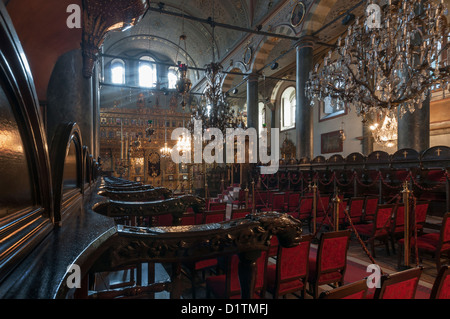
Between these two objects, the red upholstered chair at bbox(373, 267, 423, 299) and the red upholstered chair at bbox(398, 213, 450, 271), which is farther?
the red upholstered chair at bbox(398, 213, 450, 271)

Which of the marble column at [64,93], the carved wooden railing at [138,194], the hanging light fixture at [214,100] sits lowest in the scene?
the carved wooden railing at [138,194]

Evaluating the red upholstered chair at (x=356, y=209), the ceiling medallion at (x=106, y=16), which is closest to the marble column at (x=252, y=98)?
the red upholstered chair at (x=356, y=209)

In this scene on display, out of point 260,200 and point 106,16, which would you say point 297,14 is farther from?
point 106,16

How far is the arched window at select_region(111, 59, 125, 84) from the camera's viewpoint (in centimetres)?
2066

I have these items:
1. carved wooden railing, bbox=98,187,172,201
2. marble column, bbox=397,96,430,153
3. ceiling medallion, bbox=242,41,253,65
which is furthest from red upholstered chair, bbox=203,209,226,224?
ceiling medallion, bbox=242,41,253,65

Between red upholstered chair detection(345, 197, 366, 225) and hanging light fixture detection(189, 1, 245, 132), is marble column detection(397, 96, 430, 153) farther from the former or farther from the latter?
hanging light fixture detection(189, 1, 245, 132)

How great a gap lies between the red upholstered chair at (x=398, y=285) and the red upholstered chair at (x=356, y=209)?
3405mm

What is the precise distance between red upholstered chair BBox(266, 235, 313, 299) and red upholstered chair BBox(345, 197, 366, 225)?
9.04 ft

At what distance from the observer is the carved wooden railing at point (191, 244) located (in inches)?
26.4

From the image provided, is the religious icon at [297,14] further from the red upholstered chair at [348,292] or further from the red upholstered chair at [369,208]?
the red upholstered chair at [348,292]

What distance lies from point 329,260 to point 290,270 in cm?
50
